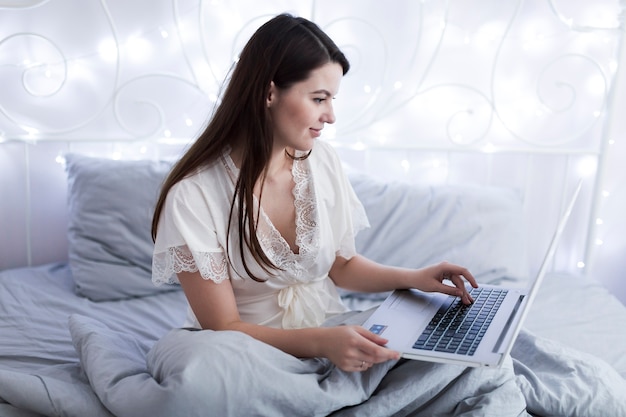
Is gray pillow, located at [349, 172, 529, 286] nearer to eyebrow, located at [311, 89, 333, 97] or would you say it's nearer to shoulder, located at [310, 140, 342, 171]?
shoulder, located at [310, 140, 342, 171]

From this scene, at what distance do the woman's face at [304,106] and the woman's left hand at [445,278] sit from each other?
13.0 inches

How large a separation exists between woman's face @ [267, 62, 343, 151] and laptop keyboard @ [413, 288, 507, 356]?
1.29 feet

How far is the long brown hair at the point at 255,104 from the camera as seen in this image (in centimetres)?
124

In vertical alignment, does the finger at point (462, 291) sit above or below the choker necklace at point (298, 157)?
below

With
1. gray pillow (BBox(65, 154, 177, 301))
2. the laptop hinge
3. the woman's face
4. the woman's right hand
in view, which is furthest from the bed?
the woman's face

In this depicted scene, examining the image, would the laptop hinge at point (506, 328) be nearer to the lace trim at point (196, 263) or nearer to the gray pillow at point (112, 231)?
the lace trim at point (196, 263)

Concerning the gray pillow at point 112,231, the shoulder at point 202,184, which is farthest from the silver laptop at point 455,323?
the gray pillow at point 112,231

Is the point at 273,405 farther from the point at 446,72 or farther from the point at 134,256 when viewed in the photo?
the point at 446,72

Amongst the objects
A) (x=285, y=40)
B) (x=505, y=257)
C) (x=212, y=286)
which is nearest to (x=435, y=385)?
(x=212, y=286)

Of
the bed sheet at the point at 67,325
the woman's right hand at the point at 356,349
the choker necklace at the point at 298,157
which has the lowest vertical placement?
the bed sheet at the point at 67,325

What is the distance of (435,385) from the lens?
1.09m

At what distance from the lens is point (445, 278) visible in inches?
52.4

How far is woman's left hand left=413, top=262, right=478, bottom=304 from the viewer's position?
129 centimetres

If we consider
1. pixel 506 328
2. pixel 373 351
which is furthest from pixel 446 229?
pixel 373 351
